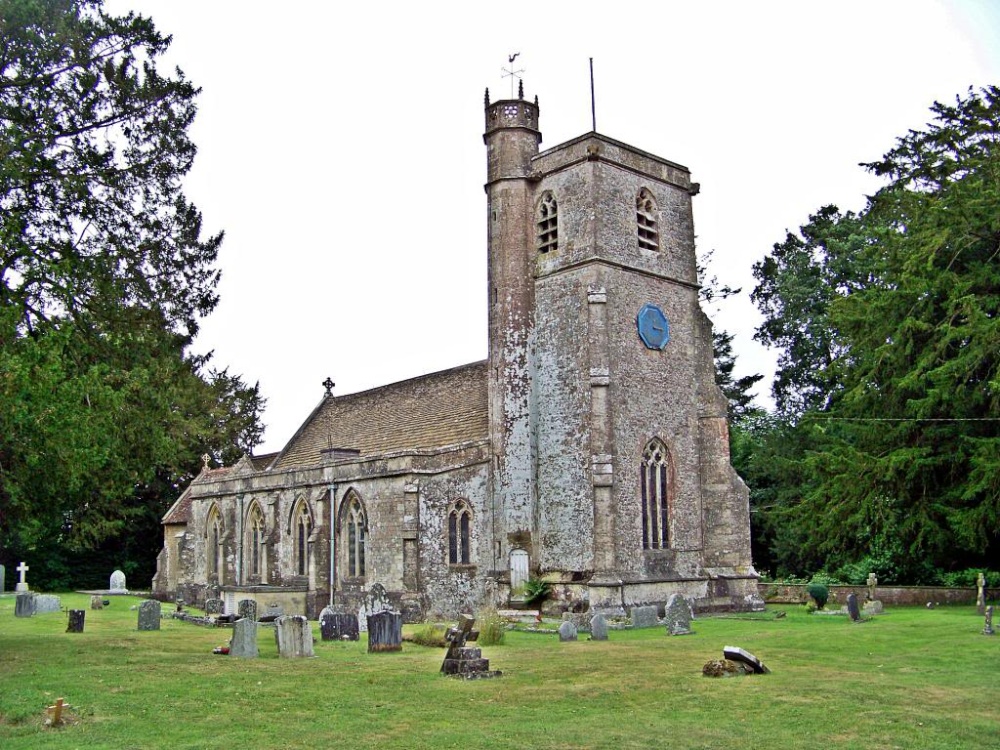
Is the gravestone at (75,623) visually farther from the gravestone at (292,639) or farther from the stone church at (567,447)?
the gravestone at (292,639)

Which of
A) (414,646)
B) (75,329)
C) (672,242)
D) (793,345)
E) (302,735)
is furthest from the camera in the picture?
(793,345)

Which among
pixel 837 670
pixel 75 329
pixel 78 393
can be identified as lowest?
pixel 837 670

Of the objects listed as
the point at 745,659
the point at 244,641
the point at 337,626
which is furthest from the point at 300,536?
the point at 745,659

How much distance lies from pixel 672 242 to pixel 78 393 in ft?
62.0

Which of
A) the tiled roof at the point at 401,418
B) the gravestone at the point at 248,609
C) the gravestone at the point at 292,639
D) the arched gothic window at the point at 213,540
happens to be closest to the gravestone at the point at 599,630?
the gravestone at the point at 292,639

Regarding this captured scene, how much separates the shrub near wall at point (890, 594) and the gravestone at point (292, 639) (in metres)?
18.1

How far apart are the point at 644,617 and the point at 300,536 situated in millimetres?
13267

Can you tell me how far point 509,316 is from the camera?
28625 mm

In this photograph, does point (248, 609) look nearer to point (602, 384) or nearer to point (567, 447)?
point (567, 447)

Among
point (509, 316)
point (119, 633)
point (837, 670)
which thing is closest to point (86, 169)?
point (119, 633)

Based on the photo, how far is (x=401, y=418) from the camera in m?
33.9

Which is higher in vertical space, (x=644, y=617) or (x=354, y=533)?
(x=354, y=533)

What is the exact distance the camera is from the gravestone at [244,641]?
17984 millimetres

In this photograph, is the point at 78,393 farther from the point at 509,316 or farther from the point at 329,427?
the point at 329,427
